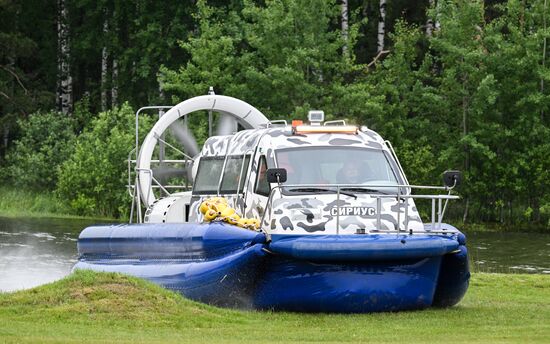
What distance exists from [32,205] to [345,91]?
37.4 ft

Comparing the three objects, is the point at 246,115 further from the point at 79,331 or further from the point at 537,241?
the point at 537,241

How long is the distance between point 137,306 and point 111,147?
2834 centimetres

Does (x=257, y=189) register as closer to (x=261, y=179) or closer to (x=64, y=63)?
(x=261, y=179)

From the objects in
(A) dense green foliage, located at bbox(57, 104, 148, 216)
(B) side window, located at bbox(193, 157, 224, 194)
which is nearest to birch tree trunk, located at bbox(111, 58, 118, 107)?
(A) dense green foliage, located at bbox(57, 104, 148, 216)

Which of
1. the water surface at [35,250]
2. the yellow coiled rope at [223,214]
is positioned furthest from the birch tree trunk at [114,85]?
the yellow coiled rope at [223,214]

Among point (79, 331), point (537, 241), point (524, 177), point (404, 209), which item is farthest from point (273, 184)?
point (524, 177)

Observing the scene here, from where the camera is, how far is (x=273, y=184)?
56.3 feet

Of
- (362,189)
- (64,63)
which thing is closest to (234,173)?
(362,189)

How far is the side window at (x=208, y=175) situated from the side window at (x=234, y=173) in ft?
0.85

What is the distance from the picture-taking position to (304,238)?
1588 cm

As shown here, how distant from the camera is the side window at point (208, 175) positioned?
18969 millimetres

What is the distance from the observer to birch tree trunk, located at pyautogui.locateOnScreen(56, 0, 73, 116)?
54.7m

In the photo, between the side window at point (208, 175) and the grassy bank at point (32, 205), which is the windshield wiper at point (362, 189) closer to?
the side window at point (208, 175)

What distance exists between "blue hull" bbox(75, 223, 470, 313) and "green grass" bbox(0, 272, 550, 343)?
0.23 meters
